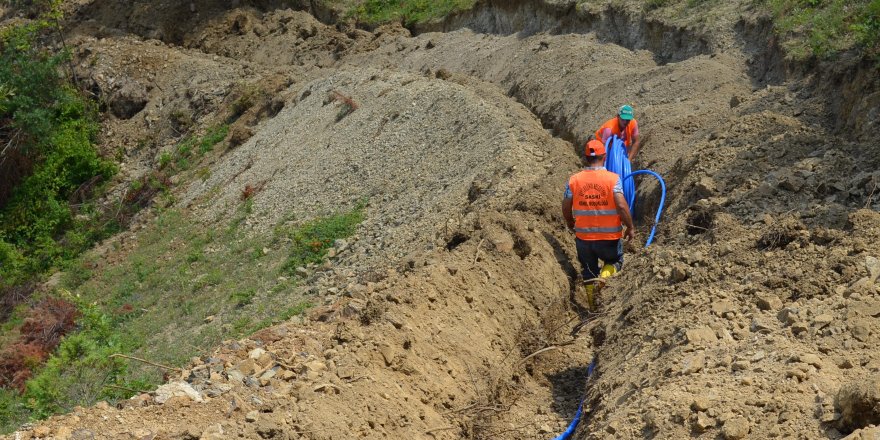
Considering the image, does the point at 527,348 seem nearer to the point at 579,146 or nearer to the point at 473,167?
the point at 473,167

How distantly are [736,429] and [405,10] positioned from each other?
69.4 ft

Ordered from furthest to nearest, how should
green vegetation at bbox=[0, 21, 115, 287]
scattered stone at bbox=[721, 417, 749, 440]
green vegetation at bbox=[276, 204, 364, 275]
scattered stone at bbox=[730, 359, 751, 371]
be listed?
green vegetation at bbox=[0, 21, 115, 287] < green vegetation at bbox=[276, 204, 364, 275] < scattered stone at bbox=[730, 359, 751, 371] < scattered stone at bbox=[721, 417, 749, 440]

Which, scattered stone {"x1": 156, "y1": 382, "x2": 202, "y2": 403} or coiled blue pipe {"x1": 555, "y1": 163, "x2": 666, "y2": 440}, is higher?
scattered stone {"x1": 156, "y1": 382, "x2": 202, "y2": 403}

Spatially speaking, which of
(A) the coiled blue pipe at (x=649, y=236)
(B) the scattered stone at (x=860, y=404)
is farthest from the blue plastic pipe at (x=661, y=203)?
(B) the scattered stone at (x=860, y=404)

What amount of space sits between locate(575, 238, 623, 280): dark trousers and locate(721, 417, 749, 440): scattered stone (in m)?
4.11

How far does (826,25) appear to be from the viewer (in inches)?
479

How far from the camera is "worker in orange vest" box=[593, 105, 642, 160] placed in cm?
1116

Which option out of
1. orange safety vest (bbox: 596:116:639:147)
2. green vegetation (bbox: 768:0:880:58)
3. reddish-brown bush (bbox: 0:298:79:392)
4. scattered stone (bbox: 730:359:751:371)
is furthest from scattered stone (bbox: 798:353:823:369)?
reddish-brown bush (bbox: 0:298:79:392)

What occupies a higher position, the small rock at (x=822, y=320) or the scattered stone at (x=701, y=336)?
the small rock at (x=822, y=320)

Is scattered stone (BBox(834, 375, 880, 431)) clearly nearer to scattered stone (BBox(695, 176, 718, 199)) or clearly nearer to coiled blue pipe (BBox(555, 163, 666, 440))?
coiled blue pipe (BBox(555, 163, 666, 440))

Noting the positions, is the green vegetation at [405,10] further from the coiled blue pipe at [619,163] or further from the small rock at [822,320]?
the small rock at [822,320]

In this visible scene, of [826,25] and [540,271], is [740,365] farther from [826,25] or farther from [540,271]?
[826,25]

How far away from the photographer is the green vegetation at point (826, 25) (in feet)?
34.2

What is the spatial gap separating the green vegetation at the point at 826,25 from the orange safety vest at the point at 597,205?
131 inches
